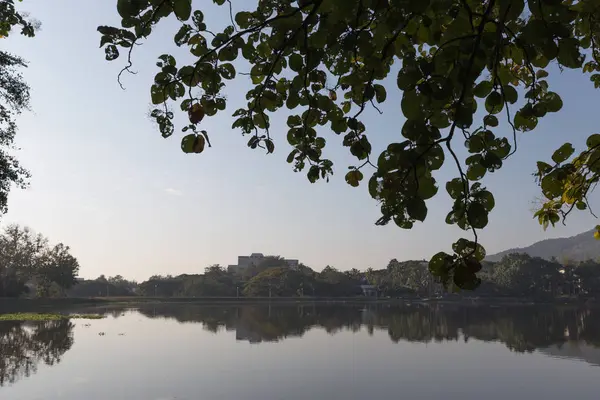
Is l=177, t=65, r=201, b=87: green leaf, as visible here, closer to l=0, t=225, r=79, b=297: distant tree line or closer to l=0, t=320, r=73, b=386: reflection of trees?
l=0, t=320, r=73, b=386: reflection of trees

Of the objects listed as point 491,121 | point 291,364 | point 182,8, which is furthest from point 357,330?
point 182,8

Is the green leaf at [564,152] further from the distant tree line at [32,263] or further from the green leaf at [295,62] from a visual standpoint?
the distant tree line at [32,263]

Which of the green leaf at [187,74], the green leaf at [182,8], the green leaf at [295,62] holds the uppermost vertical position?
the green leaf at [182,8]

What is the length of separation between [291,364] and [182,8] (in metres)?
15.3

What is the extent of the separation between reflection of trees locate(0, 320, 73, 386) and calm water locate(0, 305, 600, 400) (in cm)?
4

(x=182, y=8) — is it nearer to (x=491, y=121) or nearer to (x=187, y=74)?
(x=187, y=74)

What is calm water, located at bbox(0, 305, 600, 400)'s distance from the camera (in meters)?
12.2

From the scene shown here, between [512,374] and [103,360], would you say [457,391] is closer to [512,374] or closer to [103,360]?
[512,374]

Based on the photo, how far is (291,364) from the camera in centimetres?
1595

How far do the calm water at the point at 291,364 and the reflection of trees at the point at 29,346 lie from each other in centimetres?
4

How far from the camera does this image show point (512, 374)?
14703 mm

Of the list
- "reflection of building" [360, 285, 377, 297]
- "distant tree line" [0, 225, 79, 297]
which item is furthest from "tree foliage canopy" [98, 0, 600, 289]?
"reflection of building" [360, 285, 377, 297]

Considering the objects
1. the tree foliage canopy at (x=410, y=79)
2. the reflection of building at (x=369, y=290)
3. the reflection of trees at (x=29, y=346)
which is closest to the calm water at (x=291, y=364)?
the reflection of trees at (x=29, y=346)

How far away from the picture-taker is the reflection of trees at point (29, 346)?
1359 cm
